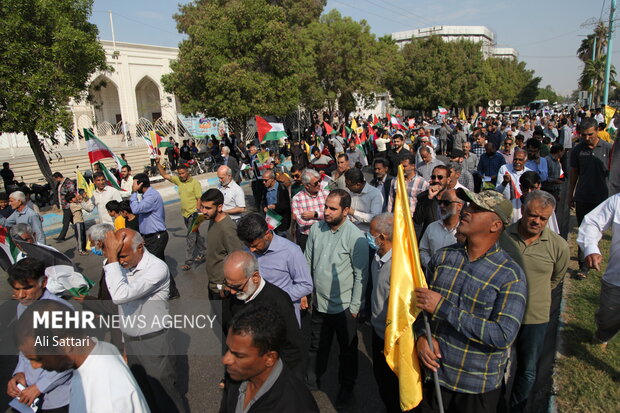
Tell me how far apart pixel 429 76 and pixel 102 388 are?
47.2 metres

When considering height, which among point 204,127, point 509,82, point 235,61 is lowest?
point 204,127

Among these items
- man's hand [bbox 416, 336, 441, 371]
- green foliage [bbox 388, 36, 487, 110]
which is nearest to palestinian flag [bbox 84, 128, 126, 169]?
man's hand [bbox 416, 336, 441, 371]

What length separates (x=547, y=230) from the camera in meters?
3.35

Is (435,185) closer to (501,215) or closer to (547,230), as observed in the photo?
(547,230)

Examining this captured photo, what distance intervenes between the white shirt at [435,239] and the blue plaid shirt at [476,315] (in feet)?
4.60

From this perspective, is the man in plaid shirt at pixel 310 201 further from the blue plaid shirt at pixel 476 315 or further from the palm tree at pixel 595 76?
the palm tree at pixel 595 76

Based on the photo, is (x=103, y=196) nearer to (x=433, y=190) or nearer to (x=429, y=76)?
(x=433, y=190)

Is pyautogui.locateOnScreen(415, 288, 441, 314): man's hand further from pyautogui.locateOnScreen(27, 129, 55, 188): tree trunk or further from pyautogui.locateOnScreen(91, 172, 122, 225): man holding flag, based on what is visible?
pyautogui.locateOnScreen(27, 129, 55, 188): tree trunk

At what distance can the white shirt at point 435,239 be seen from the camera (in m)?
3.82

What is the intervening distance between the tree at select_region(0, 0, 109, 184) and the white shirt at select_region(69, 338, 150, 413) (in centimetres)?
1083

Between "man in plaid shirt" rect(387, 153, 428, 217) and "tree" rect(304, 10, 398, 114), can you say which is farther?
"tree" rect(304, 10, 398, 114)

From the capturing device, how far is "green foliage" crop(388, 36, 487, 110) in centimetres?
4544

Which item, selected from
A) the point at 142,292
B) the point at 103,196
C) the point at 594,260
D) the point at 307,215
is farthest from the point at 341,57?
the point at 142,292

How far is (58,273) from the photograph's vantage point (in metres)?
3.86
